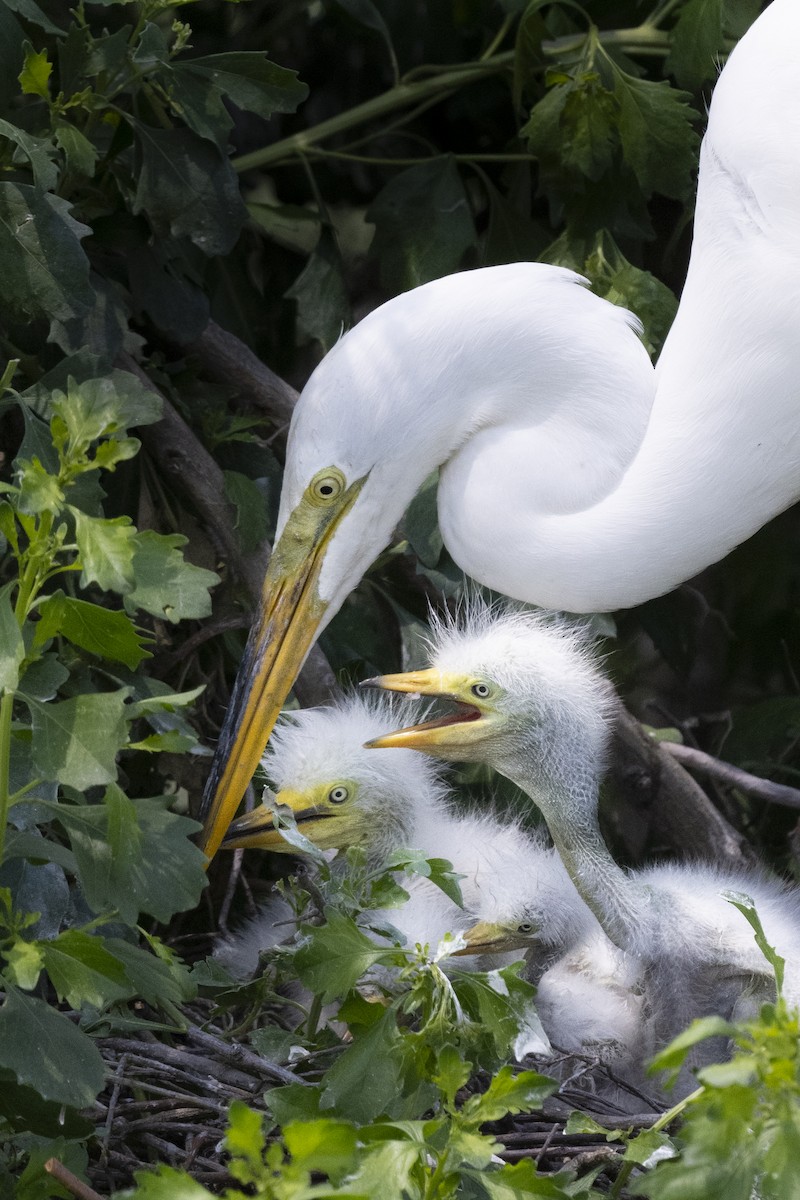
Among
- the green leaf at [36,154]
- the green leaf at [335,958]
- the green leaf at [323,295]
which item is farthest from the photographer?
the green leaf at [323,295]

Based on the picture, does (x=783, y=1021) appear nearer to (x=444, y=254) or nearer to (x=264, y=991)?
(x=264, y=991)

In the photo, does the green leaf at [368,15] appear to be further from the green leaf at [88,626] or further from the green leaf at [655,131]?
the green leaf at [88,626]

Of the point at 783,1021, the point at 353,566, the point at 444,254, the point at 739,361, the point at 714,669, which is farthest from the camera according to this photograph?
the point at 714,669

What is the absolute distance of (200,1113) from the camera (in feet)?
5.33

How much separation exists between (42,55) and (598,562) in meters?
0.90

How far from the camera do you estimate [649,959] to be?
6.53ft

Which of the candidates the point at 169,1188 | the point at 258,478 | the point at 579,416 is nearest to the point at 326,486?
the point at 579,416

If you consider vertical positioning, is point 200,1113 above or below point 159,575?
below

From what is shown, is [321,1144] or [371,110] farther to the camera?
[371,110]

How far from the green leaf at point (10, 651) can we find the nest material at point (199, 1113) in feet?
1.86

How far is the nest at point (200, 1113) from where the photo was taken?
155 centimetres

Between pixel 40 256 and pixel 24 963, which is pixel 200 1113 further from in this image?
pixel 40 256

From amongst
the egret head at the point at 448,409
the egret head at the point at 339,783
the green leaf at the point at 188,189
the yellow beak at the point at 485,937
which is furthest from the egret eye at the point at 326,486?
the yellow beak at the point at 485,937

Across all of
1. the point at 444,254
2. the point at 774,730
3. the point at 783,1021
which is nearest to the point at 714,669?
the point at 774,730
